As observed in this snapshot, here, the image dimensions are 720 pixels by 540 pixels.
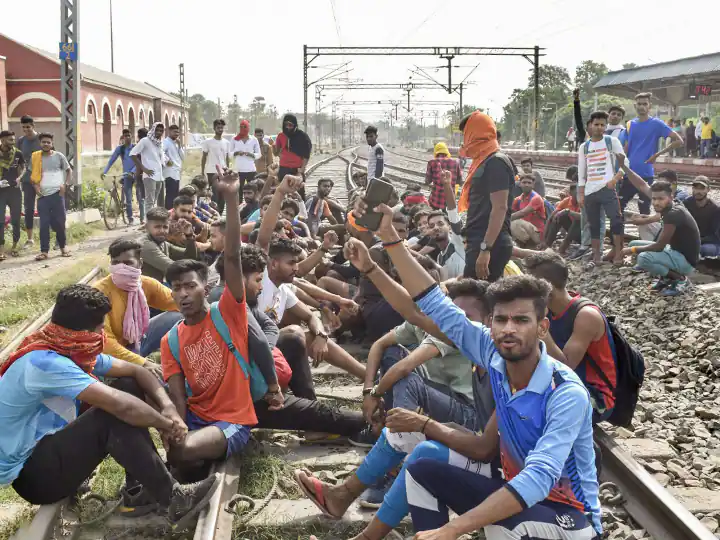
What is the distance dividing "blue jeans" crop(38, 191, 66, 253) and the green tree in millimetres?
64512

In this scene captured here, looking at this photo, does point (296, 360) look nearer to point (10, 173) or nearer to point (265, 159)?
point (10, 173)

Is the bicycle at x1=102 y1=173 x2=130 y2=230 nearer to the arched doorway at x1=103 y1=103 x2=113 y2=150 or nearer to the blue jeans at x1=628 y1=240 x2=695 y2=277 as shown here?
the blue jeans at x1=628 y1=240 x2=695 y2=277

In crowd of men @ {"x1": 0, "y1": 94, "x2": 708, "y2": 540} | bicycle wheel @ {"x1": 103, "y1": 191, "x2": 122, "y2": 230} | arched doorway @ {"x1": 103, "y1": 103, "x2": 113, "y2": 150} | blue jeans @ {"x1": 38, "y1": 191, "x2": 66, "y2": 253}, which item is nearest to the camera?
crowd of men @ {"x1": 0, "y1": 94, "x2": 708, "y2": 540}

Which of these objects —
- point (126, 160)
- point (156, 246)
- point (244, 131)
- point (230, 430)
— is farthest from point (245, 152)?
point (230, 430)

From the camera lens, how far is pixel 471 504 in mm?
3068

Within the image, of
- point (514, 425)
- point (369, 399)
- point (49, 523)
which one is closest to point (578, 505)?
point (514, 425)

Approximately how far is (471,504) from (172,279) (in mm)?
1980

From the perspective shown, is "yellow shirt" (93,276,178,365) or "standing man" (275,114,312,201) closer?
"yellow shirt" (93,276,178,365)

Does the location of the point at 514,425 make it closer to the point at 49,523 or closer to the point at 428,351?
the point at 428,351

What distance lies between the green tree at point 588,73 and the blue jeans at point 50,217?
64512mm

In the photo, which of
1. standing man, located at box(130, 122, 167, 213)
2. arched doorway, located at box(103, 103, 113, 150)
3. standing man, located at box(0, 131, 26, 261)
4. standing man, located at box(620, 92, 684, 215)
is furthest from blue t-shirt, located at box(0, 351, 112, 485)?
arched doorway, located at box(103, 103, 113, 150)

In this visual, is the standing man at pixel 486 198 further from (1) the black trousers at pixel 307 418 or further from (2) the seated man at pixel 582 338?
(1) the black trousers at pixel 307 418

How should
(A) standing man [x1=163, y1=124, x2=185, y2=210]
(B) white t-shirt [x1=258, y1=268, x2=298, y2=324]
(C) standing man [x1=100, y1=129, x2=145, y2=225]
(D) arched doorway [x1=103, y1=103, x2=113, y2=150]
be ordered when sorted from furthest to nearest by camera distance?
(D) arched doorway [x1=103, y1=103, x2=113, y2=150], (C) standing man [x1=100, y1=129, x2=145, y2=225], (A) standing man [x1=163, y1=124, x2=185, y2=210], (B) white t-shirt [x1=258, y1=268, x2=298, y2=324]

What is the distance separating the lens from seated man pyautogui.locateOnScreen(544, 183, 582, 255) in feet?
35.1
